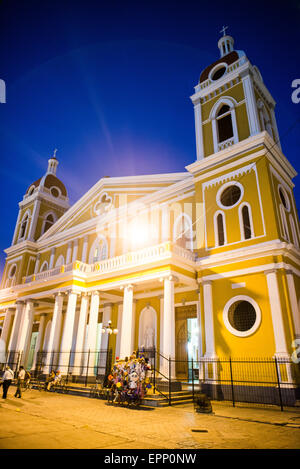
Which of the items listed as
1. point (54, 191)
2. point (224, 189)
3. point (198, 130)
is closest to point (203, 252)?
point (224, 189)

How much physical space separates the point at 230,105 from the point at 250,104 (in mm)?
1563

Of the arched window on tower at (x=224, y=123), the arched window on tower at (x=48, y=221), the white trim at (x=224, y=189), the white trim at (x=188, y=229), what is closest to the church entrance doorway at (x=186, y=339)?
the white trim at (x=188, y=229)

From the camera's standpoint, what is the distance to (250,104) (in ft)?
58.6

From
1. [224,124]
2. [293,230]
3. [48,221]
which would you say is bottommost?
[293,230]

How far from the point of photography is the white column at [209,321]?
49.0ft

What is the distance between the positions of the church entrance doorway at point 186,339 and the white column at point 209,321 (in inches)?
82.2

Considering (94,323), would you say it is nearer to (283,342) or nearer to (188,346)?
(188,346)

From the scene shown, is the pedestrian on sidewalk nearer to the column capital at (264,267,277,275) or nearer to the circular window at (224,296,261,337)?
the circular window at (224,296,261,337)

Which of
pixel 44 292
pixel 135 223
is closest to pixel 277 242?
pixel 135 223

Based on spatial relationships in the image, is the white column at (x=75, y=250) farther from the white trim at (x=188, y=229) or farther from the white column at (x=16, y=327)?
the white trim at (x=188, y=229)

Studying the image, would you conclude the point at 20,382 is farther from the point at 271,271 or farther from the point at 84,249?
the point at 271,271

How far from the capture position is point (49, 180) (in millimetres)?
33594

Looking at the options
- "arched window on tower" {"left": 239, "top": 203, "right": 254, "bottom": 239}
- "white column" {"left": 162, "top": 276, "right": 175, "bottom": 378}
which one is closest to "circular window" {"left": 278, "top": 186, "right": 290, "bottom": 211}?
"arched window on tower" {"left": 239, "top": 203, "right": 254, "bottom": 239}
